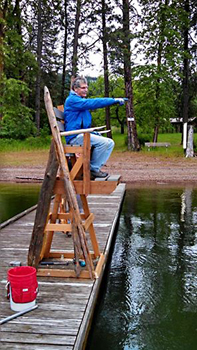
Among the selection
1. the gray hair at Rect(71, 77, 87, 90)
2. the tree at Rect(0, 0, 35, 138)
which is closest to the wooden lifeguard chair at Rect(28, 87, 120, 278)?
the gray hair at Rect(71, 77, 87, 90)

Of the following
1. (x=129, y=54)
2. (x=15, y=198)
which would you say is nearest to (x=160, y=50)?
(x=129, y=54)

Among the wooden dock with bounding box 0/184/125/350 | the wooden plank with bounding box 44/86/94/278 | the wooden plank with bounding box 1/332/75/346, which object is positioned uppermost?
the wooden plank with bounding box 44/86/94/278

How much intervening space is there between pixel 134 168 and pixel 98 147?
11.5 metres

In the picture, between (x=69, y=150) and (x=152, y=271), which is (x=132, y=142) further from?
(x=69, y=150)

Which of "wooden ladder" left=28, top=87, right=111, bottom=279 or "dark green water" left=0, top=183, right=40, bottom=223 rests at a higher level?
"wooden ladder" left=28, top=87, right=111, bottom=279

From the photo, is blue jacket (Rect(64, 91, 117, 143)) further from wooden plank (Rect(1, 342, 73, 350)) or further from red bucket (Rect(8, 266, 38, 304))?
wooden plank (Rect(1, 342, 73, 350))

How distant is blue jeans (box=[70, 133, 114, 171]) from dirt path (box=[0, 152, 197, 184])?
9.34m

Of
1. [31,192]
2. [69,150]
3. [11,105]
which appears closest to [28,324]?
[69,150]

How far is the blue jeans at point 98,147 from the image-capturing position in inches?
164

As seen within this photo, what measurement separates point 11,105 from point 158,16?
8750 millimetres

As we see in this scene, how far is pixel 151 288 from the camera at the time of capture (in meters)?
4.93

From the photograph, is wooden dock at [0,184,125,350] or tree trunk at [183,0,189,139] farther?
tree trunk at [183,0,189,139]

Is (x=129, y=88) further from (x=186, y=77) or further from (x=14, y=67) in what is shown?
(x=14, y=67)

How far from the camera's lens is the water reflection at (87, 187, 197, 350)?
382 cm
